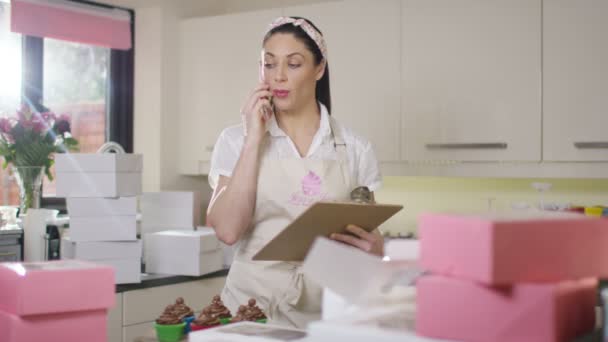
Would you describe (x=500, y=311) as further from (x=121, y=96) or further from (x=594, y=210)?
(x=121, y=96)

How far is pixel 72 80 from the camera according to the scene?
3682mm

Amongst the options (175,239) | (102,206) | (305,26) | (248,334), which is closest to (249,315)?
(248,334)

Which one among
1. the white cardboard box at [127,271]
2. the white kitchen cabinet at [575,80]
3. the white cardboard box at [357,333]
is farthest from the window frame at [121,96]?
the white cardboard box at [357,333]

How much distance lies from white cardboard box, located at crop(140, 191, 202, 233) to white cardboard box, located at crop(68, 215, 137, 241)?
517mm

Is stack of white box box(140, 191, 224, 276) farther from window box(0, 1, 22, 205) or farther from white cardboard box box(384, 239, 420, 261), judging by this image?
white cardboard box box(384, 239, 420, 261)

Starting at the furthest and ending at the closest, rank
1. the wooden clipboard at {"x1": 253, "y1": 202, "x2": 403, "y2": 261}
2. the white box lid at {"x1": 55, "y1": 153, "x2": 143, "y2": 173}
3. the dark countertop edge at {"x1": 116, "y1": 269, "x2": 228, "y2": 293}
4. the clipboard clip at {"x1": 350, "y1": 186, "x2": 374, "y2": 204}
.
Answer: the dark countertop edge at {"x1": 116, "y1": 269, "x2": 228, "y2": 293}, the white box lid at {"x1": 55, "y1": 153, "x2": 143, "y2": 173}, the clipboard clip at {"x1": 350, "y1": 186, "x2": 374, "y2": 204}, the wooden clipboard at {"x1": 253, "y1": 202, "x2": 403, "y2": 261}

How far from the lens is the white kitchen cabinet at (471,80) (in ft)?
9.85

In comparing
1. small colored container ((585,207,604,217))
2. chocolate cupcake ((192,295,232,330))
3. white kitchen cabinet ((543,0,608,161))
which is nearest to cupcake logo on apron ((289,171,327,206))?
chocolate cupcake ((192,295,232,330))

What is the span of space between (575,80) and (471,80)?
0.41 m

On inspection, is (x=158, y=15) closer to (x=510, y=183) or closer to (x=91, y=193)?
(x=91, y=193)

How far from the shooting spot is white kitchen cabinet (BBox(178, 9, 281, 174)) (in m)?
3.66

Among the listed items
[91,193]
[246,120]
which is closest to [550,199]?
[246,120]

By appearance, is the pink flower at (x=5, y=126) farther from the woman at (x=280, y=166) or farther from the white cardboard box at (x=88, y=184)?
the woman at (x=280, y=166)

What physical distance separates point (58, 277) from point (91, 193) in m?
1.54
